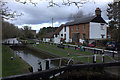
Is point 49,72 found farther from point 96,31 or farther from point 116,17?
point 96,31

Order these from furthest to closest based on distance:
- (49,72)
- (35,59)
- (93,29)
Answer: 1. (93,29)
2. (35,59)
3. (49,72)

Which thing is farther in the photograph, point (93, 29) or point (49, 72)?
point (93, 29)

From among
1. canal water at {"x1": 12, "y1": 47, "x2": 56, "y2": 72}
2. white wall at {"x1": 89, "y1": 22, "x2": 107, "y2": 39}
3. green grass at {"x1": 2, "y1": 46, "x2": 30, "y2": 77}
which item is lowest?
canal water at {"x1": 12, "y1": 47, "x2": 56, "y2": 72}

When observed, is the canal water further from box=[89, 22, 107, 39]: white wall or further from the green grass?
box=[89, 22, 107, 39]: white wall

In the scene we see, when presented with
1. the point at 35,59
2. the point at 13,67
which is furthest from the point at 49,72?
the point at 35,59

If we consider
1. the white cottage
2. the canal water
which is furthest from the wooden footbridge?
the white cottage

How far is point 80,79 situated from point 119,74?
2.36 metres

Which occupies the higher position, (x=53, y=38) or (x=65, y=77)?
(x=53, y=38)

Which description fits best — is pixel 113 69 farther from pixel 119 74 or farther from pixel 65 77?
pixel 65 77

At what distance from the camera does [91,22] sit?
20562 mm

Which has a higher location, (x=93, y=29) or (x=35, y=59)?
(x=93, y=29)

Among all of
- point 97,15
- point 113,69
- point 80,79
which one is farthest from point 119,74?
point 97,15

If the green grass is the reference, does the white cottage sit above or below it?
above

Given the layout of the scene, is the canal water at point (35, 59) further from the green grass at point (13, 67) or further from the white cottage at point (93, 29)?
the white cottage at point (93, 29)
